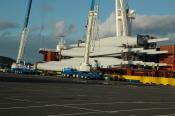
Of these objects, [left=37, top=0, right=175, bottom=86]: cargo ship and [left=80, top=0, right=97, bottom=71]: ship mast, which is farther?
[left=37, top=0, right=175, bottom=86]: cargo ship

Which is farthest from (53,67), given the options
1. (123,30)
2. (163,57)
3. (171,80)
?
(171,80)

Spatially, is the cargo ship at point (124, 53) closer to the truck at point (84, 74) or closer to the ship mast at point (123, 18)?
the ship mast at point (123, 18)

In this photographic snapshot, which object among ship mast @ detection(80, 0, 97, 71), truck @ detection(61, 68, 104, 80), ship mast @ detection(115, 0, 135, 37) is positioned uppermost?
ship mast @ detection(115, 0, 135, 37)

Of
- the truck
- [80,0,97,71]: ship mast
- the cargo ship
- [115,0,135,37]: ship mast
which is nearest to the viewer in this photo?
the truck

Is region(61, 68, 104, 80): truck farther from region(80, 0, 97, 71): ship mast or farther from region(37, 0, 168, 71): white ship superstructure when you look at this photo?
region(37, 0, 168, 71): white ship superstructure

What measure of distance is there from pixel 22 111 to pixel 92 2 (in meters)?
108

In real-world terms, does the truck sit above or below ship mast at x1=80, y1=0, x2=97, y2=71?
below

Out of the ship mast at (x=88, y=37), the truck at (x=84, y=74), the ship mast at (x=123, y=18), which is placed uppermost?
the ship mast at (x=123, y=18)

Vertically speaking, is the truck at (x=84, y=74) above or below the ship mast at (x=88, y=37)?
below

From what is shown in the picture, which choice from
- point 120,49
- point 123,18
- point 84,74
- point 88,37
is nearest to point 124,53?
point 120,49

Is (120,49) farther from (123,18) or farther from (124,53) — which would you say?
(123,18)

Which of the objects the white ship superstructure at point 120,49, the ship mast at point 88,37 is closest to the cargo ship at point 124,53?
the white ship superstructure at point 120,49

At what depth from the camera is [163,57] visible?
160 m

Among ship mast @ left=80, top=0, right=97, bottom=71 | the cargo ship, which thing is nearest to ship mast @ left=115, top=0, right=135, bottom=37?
the cargo ship
